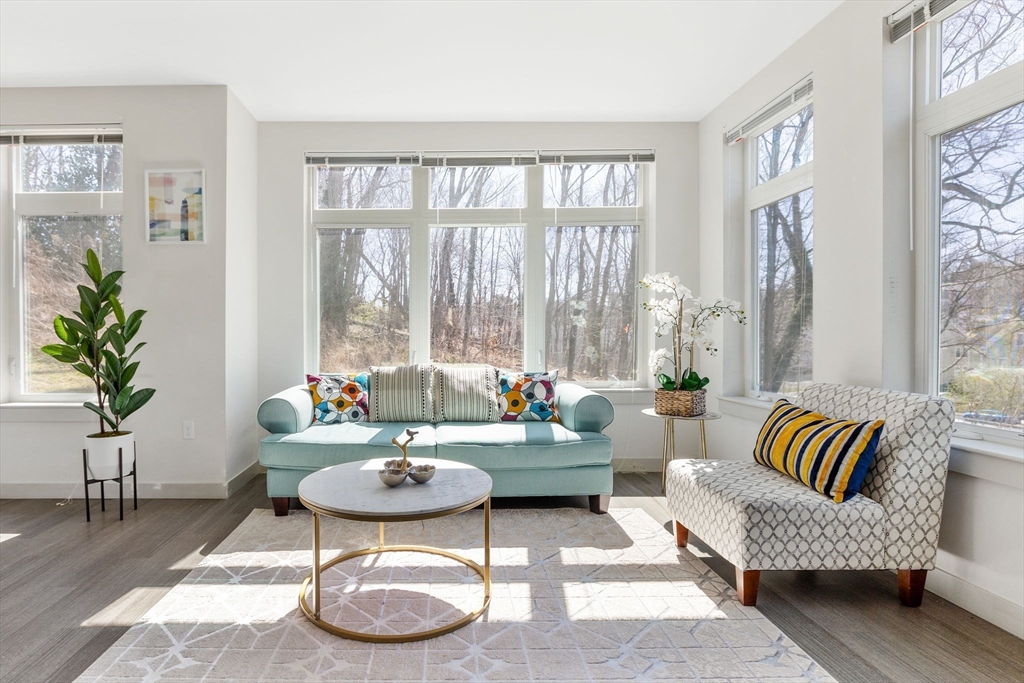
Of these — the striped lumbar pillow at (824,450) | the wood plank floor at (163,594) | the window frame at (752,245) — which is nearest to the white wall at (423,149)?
the window frame at (752,245)

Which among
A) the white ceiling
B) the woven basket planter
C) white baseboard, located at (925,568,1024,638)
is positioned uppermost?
the white ceiling

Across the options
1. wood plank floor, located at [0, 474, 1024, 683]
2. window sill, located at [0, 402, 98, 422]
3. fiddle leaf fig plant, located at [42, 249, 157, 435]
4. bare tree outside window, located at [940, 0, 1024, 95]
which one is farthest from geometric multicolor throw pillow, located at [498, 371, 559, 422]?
window sill, located at [0, 402, 98, 422]

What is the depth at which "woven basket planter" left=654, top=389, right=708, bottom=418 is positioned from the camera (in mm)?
3322

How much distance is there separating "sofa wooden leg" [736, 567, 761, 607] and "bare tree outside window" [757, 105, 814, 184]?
2295 millimetres

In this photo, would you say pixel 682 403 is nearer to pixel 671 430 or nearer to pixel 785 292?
pixel 671 430

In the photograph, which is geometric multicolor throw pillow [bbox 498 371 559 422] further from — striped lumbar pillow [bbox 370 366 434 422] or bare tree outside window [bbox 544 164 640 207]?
bare tree outside window [bbox 544 164 640 207]

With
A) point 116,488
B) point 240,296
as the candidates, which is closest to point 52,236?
point 240,296

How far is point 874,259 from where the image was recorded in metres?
2.51

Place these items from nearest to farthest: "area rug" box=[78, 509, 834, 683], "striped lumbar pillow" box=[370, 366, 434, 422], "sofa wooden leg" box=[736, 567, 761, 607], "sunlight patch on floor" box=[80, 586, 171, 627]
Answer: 1. "area rug" box=[78, 509, 834, 683]
2. "sunlight patch on floor" box=[80, 586, 171, 627]
3. "sofa wooden leg" box=[736, 567, 761, 607]
4. "striped lumbar pillow" box=[370, 366, 434, 422]

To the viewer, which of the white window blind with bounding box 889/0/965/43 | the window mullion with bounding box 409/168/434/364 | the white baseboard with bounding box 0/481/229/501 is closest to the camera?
the white window blind with bounding box 889/0/965/43

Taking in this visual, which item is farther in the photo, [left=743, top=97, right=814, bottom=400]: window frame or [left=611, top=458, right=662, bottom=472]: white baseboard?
[left=611, top=458, right=662, bottom=472]: white baseboard

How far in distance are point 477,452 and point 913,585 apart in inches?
80.7

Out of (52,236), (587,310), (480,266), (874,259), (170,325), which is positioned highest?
(52,236)

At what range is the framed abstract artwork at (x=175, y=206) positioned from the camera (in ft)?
11.6
